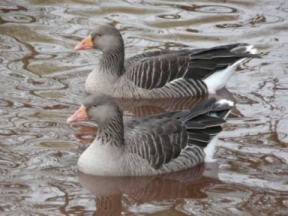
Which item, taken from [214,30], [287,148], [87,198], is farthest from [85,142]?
[214,30]

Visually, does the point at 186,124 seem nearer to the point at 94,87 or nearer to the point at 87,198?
the point at 87,198

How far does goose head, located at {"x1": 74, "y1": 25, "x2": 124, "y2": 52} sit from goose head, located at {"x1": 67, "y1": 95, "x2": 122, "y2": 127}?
2845 millimetres

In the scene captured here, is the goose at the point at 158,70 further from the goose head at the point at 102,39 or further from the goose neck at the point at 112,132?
the goose neck at the point at 112,132

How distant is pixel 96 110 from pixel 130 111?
8.24 ft

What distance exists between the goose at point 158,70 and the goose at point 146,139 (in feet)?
7.51

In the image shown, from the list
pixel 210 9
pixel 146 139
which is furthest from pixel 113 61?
pixel 210 9

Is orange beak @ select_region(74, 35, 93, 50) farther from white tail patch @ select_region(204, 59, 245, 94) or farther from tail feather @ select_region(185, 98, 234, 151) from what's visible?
tail feather @ select_region(185, 98, 234, 151)

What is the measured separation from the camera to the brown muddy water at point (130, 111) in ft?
30.7

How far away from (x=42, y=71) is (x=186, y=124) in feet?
12.0

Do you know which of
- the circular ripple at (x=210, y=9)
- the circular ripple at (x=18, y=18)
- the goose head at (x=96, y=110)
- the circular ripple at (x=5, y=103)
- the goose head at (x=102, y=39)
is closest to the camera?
the goose head at (x=96, y=110)

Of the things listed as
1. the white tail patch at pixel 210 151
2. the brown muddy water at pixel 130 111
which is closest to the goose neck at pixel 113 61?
Answer: the brown muddy water at pixel 130 111

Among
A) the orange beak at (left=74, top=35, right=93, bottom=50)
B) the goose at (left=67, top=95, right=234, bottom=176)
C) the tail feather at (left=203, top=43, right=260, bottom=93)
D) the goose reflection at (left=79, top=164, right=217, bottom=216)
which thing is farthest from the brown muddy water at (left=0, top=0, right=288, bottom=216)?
the orange beak at (left=74, top=35, right=93, bottom=50)

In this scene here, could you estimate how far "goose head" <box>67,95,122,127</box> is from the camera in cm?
981

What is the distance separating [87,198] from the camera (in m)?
9.45
